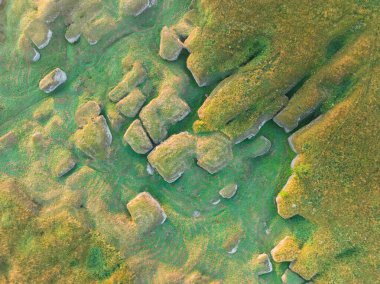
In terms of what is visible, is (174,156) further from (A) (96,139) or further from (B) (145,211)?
(A) (96,139)

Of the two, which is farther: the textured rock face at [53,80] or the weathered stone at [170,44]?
the textured rock face at [53,80]

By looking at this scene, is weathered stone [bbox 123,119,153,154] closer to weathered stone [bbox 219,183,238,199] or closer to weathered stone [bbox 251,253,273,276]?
weathered stone [bbox 219,183,238,199]

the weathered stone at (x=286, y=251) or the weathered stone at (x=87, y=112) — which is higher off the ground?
the weathered stone at (x=87, y=112)

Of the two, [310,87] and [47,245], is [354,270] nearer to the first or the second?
[310,87]

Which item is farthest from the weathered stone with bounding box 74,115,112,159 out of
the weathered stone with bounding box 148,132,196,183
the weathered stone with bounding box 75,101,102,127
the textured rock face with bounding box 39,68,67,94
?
the textured rock face with bounding box 39,68,67,94

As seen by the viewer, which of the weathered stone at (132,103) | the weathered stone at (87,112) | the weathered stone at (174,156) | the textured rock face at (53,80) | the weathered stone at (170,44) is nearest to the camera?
the weathered stone at (174,156)

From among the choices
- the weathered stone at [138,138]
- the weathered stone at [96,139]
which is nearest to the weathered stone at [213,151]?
the weathered stone at [138,138]

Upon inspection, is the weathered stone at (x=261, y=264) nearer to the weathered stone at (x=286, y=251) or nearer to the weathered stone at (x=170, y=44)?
the weathered stone at (x=286, y=251)
